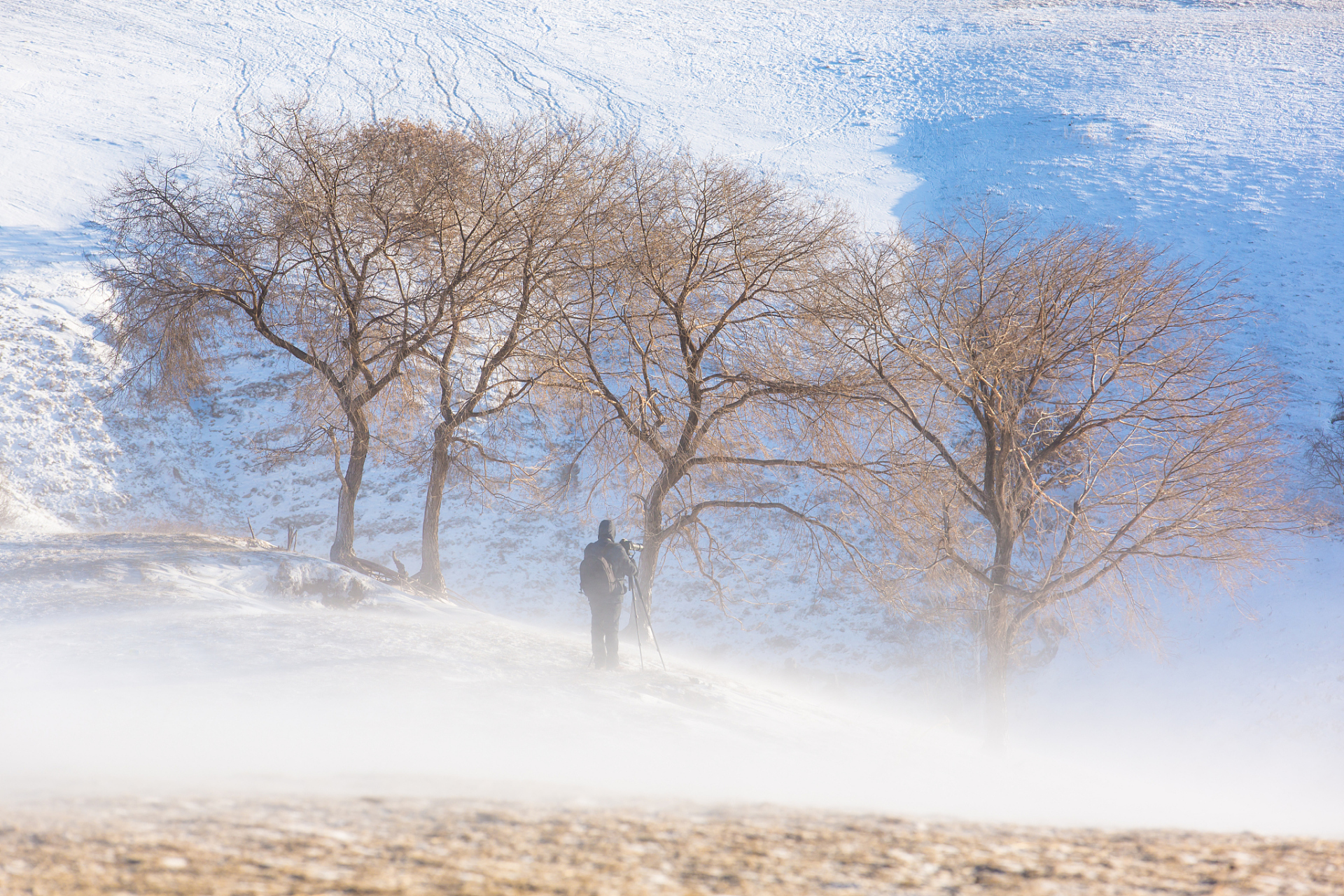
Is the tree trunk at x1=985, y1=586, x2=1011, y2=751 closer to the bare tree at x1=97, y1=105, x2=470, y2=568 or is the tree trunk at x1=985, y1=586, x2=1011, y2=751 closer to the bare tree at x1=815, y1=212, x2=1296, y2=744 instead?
the bare tree at x1=815, y1=212, x2=1296, y2=744

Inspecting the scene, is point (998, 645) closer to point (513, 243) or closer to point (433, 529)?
point (433, 529)

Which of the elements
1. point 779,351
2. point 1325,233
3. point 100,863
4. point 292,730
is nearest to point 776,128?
point 1325,233

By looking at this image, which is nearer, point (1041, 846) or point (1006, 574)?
point (1041, 846)

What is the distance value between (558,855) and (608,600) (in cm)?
647

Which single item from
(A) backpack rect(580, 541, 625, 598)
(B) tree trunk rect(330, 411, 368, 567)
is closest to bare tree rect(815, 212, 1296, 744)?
(A) backpack rect(580, 541, 625, 598)

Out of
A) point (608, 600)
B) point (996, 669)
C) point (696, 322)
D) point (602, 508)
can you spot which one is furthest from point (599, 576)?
point (602, 508)

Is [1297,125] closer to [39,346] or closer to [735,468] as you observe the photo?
[735,468]

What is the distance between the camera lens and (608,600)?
9.61 meters

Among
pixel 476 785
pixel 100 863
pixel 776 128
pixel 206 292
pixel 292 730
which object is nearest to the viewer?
pixel 100 863

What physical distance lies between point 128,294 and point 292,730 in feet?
32.7

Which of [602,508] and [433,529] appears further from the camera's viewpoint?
[602,508]

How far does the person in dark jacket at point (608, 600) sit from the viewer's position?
961 centimetres

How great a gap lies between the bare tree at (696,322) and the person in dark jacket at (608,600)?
2315 mm

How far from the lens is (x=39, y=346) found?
2098 cm
